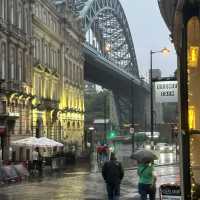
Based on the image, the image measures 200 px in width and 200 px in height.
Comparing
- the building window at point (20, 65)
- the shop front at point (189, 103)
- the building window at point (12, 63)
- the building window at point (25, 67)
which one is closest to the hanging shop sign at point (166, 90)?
the shop front at point (189, 103)

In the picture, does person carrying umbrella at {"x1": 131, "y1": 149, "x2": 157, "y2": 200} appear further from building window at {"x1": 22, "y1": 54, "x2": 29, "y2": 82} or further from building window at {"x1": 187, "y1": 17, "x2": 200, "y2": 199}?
building window at {"x1": 22, "y1": 54, "x2": 29, "y2": 82}

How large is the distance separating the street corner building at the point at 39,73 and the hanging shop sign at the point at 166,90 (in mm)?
37910

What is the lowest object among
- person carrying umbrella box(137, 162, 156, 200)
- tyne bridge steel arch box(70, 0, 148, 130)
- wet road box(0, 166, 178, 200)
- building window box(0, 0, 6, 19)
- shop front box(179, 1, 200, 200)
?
wet road box(0, 166, 178, 200)

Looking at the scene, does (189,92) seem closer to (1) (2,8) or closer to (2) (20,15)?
(1) (2,8)

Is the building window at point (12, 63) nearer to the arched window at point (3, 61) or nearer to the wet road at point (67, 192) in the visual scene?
the arched window at point (3, 61)

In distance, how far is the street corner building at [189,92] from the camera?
6508 mm

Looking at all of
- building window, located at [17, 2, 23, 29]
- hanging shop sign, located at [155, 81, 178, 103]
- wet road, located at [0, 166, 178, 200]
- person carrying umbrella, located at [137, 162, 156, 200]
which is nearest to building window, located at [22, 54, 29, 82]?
building window, located at [17, 2, 23, 29]

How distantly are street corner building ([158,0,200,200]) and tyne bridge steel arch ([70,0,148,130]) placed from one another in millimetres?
115013

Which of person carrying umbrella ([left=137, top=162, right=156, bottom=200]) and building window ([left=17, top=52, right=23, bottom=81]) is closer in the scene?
person carrying umbrella ([left=137, top=162, right=156, bottom=200])

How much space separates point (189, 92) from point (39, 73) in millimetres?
58522

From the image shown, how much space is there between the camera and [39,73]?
6481 centimetres

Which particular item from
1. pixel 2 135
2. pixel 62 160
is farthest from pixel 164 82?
pixel 2 135

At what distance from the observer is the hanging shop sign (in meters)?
12.1

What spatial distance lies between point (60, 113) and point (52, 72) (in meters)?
5.95
